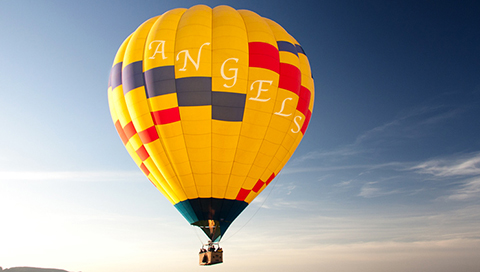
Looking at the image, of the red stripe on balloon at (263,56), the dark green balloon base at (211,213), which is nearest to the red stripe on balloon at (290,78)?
the red stripe on balloon at (263,56)

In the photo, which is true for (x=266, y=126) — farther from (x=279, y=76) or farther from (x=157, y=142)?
(x=157, y=142)

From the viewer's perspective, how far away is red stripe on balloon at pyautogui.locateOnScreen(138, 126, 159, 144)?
12.0 m

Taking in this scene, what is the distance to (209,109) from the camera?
11.6 m

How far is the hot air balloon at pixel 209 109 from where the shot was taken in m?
11.6

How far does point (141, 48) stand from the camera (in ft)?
41.5

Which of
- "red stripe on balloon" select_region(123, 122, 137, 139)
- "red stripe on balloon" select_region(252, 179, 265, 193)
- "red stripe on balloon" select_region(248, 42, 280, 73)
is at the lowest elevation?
"red stripe on balloon" select_region(252, 179, 265, 193)

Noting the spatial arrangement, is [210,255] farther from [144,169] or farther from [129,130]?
[129,130]

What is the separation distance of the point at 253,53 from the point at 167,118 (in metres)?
3.80

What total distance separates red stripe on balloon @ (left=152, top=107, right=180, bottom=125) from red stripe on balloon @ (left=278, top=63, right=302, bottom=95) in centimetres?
381

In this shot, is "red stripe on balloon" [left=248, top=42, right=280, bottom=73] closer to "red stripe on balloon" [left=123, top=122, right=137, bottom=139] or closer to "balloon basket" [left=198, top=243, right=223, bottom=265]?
"red stripe on balloon" [left=123, top=122, right=137, bottom=139]

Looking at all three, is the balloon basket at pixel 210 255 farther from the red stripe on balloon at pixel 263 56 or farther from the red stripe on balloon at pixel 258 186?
the red stripe on balloon at pixel 263 56

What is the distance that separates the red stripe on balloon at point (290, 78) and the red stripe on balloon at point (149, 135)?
4.75 metres

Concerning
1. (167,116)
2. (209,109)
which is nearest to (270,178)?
(209,109)

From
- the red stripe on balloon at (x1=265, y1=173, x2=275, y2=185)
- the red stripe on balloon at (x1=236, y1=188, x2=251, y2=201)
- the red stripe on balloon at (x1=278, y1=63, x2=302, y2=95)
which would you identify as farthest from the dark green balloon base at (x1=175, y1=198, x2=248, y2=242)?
the red stripe on balloon at (x1=278, y1=63, x2=302, y2=95)
